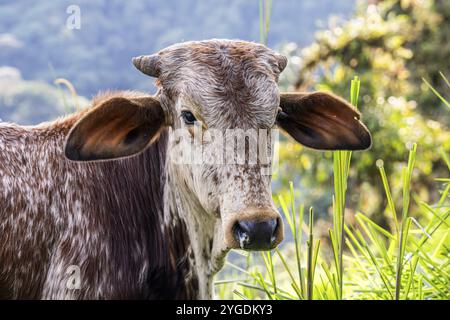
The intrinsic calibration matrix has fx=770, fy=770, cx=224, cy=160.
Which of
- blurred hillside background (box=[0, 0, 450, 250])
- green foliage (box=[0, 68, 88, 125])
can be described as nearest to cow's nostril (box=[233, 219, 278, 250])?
green foliage (box=[0, 68, 88, 125])

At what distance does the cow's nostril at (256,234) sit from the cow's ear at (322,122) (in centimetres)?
91

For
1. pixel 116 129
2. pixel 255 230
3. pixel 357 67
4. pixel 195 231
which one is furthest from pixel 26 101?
pixel 357 67

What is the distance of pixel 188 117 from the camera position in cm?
370

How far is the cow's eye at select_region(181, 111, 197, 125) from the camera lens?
3.68m

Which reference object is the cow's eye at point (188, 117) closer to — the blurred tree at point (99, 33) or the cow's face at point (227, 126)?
the cow's face at point (227, 126)

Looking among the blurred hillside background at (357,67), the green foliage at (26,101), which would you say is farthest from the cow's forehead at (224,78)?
the blurred hillside background at (357,67)

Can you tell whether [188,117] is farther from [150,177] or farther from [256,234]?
[256,234]

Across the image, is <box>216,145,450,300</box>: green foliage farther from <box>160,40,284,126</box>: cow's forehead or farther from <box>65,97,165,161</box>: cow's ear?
<box>65,97,165,161</box>: cow's ear

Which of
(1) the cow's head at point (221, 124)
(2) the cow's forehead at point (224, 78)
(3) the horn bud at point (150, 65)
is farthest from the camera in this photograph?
(3) the horn bud at point (150, 65)

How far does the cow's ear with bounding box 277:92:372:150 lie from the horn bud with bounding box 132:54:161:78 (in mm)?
677

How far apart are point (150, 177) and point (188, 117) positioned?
0.60 meters

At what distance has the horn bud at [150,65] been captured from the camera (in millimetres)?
3896

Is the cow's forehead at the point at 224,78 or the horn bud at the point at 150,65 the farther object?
the horn bud at the point at 150,65
